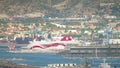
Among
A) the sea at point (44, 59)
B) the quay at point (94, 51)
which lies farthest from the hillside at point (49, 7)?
the quay at point (94, 51)

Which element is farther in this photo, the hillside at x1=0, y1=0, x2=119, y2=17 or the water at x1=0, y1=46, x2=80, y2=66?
the hillside at x1=0, y1=0, x2=119, y2=17

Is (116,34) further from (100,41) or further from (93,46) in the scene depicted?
(93,46)

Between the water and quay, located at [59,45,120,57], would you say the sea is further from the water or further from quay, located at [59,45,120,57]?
quay, located at [59,45,120,57]

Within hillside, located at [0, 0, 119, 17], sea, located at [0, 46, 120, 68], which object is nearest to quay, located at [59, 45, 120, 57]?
sea, located at [0, 46, 120, 68]

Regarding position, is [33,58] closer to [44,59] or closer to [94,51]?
[44,59]

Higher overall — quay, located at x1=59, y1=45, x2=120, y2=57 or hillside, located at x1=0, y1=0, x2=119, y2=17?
hillside, located at x1=0, y1=0, x2=119, y2=17

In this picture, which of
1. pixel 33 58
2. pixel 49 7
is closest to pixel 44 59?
pixel 33 58

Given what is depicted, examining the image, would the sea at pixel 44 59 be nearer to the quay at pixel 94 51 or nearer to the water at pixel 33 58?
the water at pixel 33 58
